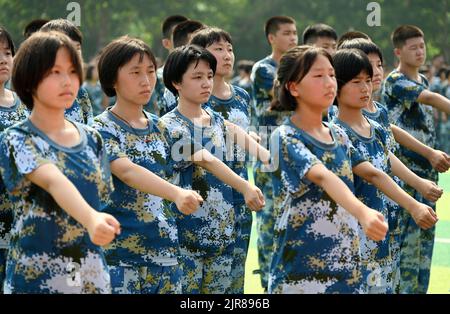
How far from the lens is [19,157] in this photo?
4750 millimetres

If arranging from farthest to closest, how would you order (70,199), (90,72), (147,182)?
(90,72) → (147,182) → (70,199)

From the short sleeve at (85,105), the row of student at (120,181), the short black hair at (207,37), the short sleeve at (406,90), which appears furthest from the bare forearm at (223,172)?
the short sleeve at (406,90)

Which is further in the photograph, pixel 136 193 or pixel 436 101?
pixel 436 101

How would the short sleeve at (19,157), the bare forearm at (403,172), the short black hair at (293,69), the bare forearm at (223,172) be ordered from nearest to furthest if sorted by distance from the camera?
the short sleeve at (19,157)
the short black hair at (293,69)
the bare forearm at (223,172)
the bare forearm at (403,172)

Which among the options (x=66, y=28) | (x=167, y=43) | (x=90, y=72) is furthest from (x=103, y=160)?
(x=90, y=72)

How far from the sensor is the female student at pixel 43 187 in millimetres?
4801

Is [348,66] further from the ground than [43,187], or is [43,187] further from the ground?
[348,66]

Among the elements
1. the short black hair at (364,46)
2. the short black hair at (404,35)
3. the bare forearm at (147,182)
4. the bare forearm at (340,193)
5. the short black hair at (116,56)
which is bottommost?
the bare forearm at (340,193)

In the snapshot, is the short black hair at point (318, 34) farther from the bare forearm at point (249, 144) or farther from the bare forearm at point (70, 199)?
the bare forearm at point (70, 199)

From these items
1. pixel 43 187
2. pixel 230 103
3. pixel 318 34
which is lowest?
pixel 43 187

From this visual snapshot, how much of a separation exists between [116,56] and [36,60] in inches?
48.4

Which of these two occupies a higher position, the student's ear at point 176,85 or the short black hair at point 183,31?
the short black hair at point 183,31

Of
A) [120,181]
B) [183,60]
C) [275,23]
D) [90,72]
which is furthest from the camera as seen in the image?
[90,72]

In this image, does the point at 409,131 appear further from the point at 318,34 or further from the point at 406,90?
the point at 318,34
